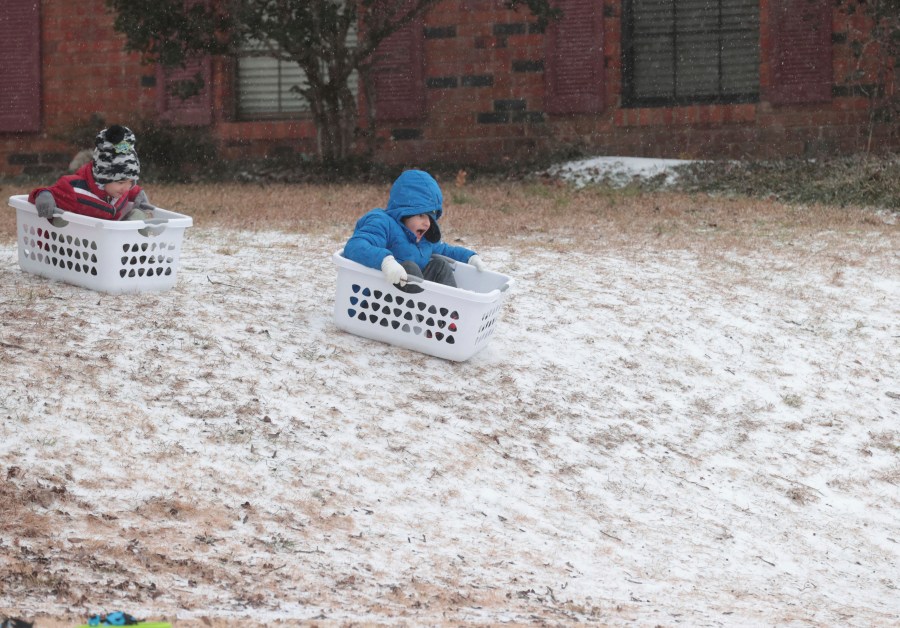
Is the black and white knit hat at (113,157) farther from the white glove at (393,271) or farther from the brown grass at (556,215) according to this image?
the brown grass at (556,215)

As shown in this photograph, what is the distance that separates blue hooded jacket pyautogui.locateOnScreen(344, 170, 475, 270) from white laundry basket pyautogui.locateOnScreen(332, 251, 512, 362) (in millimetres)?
84

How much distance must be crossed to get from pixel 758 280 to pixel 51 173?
36.8 feet

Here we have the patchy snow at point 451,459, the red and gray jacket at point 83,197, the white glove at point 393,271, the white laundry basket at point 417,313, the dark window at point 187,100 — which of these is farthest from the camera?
the dark window at point 187,100

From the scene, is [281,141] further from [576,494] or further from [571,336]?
[576,494]

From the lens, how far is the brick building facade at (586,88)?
13.2 m

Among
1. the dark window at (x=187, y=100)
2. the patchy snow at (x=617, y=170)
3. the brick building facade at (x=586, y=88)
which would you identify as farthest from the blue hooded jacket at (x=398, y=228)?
the dark window at (x=187, y=100)

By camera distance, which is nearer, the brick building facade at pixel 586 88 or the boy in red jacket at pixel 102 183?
the boy in red jacket at pixel 102 183

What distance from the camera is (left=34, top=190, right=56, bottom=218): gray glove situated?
5613 millimetres

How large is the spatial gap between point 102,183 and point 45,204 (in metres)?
0.31

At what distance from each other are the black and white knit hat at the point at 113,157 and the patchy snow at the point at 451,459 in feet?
2.07

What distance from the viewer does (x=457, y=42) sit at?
14188 millimetres

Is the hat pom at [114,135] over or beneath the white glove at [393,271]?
over

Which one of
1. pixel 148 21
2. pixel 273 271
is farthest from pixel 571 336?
pixel 148 21

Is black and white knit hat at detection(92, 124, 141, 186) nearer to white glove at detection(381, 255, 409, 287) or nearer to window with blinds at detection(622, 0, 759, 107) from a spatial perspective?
white glove at detection(381, 255, 409, 287)
